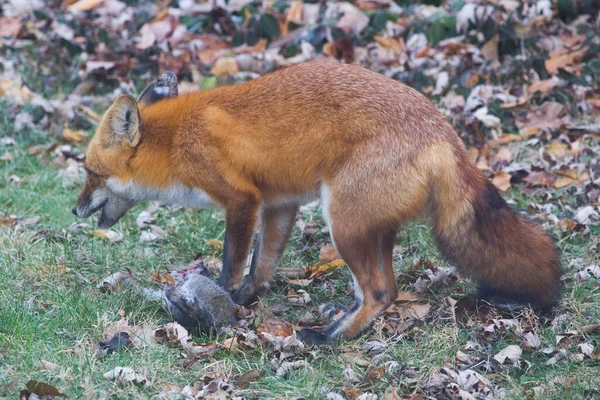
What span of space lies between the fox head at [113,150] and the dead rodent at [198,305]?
1066mm

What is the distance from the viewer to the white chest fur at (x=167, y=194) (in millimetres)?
5223

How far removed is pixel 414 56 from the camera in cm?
909

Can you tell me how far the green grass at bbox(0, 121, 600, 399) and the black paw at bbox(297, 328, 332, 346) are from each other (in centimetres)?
10

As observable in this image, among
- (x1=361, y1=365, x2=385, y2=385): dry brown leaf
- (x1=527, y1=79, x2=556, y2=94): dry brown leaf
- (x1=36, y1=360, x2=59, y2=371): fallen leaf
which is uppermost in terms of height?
(x1=527, y1=79, x2=556, y2=94): dry brown leaf

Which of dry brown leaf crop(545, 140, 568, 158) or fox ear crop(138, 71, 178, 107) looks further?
dry brown leaf crop(545, 140, 568, 158)

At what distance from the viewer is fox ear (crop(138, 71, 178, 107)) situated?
18.9ft

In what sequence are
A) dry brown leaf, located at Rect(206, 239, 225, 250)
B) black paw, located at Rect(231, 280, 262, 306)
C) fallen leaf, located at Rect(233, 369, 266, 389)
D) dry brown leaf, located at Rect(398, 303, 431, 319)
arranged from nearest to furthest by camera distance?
fallen leaf, located at Rect(233, 369, 266, 389) < dry brown leaf, located at Rect(398, 303, 431, 319) < black paw, located at Rect(231, 280, 262, 306) < dry brown leaf, located at Rect(206, 239, 225, 250)

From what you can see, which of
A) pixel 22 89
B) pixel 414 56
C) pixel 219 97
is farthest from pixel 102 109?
pixel 219 97

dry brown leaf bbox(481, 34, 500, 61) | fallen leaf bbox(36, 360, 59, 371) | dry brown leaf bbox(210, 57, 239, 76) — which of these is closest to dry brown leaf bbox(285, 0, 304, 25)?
dry brown leaf bbox(210, 57, 239, 76)

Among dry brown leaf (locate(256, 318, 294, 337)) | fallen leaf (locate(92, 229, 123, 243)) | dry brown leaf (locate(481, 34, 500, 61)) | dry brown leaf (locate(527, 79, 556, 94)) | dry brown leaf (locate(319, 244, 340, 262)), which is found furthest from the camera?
dry brown leaf (locate(481, 34, 500, 61))

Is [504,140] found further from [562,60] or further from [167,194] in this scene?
[167,194]

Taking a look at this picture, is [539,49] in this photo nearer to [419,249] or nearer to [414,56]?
[414,56]

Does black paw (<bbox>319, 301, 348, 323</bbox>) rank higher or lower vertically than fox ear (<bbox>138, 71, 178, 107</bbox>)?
lower

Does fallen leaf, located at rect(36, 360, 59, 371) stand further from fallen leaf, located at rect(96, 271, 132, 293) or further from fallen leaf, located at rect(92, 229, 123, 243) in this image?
fallen leaf, located at rect(92, 229, 123, 243)
